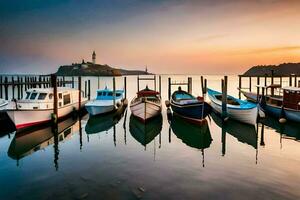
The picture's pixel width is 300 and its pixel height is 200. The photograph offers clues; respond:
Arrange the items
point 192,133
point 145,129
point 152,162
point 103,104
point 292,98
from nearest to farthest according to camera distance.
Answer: point 152,162 < point 192,133 < point 145,129 < point 292,98 < point 103,104

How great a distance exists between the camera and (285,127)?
22594 mm

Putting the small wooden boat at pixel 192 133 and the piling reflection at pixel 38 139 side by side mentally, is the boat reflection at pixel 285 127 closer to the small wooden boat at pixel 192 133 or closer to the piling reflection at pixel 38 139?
the small wooden boat at pixel 192 133

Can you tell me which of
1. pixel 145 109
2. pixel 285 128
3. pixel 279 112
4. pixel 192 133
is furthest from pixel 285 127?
pixel 145 109

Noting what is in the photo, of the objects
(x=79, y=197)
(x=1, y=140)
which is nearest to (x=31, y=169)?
(x=79, y=197)

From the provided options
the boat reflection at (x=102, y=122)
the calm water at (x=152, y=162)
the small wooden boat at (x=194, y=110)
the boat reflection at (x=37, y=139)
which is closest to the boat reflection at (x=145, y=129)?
the calm water at (x=152, y=162)

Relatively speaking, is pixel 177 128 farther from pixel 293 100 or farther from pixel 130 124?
pixel 293 100

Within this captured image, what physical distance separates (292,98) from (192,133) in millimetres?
10112

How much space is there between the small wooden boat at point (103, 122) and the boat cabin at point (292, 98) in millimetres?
15667

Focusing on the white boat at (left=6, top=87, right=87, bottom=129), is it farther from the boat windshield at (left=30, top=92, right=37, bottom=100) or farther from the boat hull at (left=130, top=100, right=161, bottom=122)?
the boat hull at (left=130, top=100, right=161, bottom=122)

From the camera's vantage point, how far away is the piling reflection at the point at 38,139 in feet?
52.9

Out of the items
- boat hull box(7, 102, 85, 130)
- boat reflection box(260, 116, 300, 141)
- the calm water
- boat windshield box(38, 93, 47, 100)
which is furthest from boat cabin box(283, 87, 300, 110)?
boat windshield box(38, 93, 47, 100)

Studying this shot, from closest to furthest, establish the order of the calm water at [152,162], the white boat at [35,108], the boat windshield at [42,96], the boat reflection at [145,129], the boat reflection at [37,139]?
the calm water at [152,162] → the boat reflection at [37,139] → the boat reflection at [145,129] → the white boat at [35,108] → the boat windshield at [42,96]

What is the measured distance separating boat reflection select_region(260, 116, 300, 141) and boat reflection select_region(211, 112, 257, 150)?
6.65ft

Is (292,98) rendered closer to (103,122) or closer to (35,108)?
(103,122)
